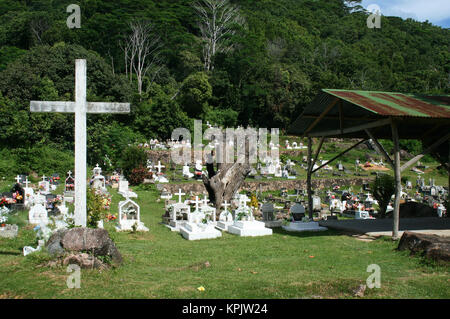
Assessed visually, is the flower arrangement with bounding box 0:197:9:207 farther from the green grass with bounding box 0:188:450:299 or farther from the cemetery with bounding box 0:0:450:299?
the green grass with bounding box 0:188:450:299

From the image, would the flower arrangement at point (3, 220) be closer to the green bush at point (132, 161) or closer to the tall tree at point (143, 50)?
the green bush at point (132, 161)

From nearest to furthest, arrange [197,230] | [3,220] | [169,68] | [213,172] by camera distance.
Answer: [3,220] < [197,230] < [213,172] < [169,68]

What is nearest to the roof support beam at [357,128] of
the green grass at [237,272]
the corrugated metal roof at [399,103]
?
the corrugated metal roof at [399,103]

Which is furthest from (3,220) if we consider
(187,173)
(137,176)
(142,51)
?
(142,51)

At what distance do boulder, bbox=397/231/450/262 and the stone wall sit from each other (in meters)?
16.4

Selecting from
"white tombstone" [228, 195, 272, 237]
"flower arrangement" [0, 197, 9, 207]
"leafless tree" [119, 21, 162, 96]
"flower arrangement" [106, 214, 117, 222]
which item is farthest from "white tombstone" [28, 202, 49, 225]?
"leafless tree" [119, 21, 162, 96]

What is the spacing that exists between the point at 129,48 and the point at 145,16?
5.58 m

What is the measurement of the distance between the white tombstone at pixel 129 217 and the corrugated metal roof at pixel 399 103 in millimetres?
6811

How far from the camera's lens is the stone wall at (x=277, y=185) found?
24.8 m

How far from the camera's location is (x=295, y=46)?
57.6m

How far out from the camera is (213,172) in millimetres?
18219

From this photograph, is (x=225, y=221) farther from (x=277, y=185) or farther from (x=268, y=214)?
(x=277, y=185)

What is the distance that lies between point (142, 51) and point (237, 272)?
46.5 metres

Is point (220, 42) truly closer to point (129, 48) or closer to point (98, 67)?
point (129, 48)
